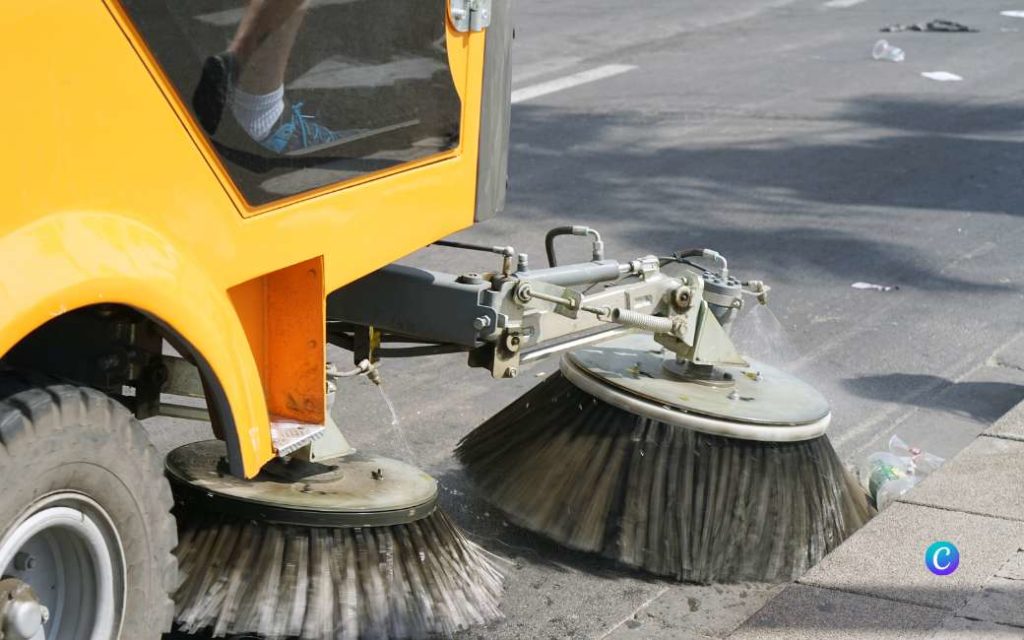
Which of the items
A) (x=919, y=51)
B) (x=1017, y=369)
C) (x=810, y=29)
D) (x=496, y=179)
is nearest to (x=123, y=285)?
(x=496, y=179)

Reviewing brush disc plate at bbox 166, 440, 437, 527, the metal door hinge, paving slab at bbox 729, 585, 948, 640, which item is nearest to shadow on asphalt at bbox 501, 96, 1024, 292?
paving slab at bbox 729, 585, 948, 640

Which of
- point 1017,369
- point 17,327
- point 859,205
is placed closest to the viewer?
point 17,327

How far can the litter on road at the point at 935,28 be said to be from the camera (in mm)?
13914

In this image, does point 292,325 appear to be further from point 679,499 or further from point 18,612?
point 679,499

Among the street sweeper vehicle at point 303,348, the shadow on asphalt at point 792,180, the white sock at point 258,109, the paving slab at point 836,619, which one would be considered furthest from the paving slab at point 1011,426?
the white sock at point 258,109

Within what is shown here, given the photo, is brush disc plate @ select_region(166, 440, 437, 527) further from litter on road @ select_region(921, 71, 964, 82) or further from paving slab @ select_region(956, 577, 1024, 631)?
litter on road @ select_region(921, 71, 964, 82)

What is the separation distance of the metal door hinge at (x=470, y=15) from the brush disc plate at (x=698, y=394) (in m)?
1.11

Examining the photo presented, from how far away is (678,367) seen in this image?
4.10 meters

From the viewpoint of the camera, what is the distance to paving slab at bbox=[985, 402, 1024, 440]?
4.57 m

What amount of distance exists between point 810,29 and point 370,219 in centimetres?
1167

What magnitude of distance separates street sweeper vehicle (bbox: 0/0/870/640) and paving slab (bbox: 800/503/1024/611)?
0.19 meters

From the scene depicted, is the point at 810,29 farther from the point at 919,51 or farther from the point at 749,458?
the point at 749,458

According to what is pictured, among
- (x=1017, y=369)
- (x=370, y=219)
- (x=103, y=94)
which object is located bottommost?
(x=1017, y=369)

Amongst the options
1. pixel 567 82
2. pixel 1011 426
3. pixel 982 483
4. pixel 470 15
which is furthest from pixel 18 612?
pixel 567 82
